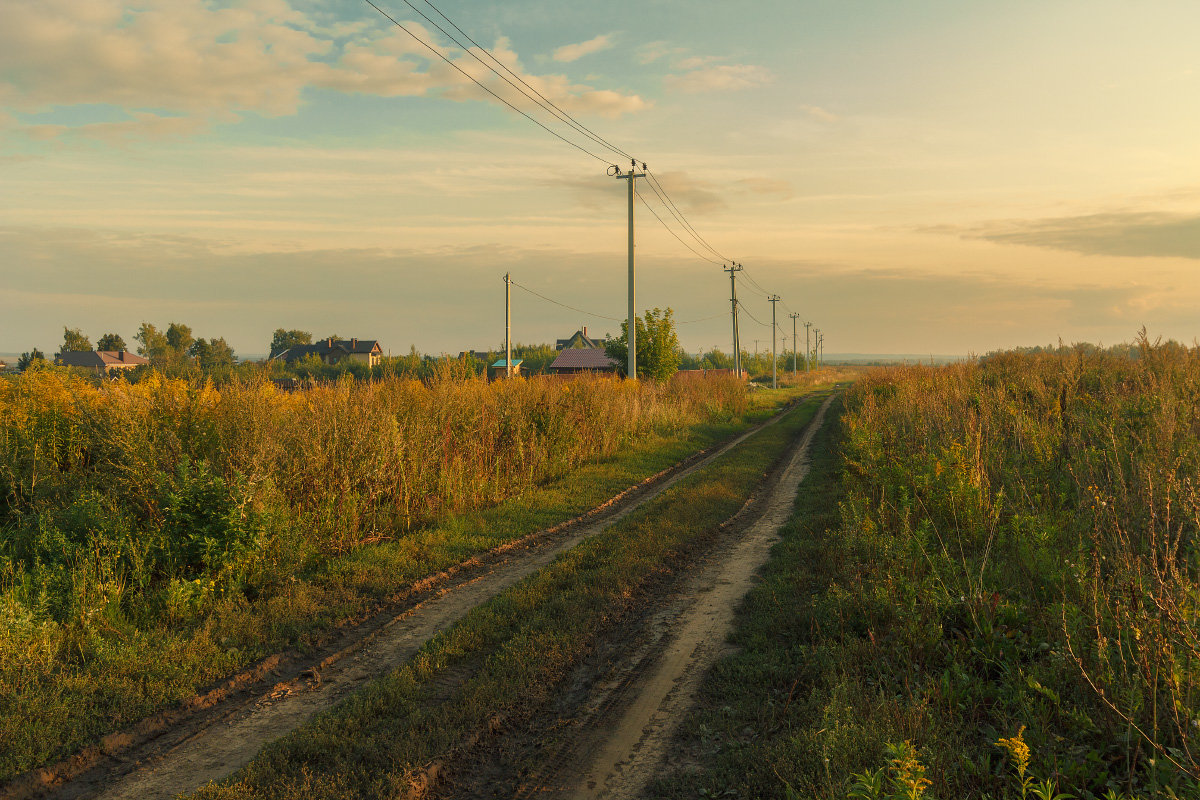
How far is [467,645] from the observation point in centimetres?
598

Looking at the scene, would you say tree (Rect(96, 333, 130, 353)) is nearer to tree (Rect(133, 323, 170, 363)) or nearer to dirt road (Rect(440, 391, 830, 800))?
tree (Rect(133, 323, 170, 363))

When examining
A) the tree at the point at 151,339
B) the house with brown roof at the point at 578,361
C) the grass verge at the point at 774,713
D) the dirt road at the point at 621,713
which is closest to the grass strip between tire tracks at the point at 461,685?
the dirt road at the point at 621,713

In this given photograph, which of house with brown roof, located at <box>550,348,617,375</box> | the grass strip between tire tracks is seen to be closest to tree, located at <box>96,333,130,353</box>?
house with brown roof, located at <box>550,348,617,375</box>

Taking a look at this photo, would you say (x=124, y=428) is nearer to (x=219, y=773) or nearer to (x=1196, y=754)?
(x=219, y=773)

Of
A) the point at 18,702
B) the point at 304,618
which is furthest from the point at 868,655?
the point at 18,702

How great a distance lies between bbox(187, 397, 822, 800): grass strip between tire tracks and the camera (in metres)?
4.05

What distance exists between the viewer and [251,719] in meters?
4.89

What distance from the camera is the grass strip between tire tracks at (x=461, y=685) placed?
13.3ft

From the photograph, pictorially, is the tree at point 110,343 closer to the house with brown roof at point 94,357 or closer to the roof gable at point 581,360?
the house with brown roof at point 94,357

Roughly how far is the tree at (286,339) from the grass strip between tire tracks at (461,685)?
12715 cm

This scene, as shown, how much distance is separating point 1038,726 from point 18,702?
22.7 feet

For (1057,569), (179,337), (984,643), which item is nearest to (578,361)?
(179,337)

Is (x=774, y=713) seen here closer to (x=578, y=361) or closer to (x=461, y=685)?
(x=461, y=685)

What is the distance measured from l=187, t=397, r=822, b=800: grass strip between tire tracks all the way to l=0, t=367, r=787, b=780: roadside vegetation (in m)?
1.44
